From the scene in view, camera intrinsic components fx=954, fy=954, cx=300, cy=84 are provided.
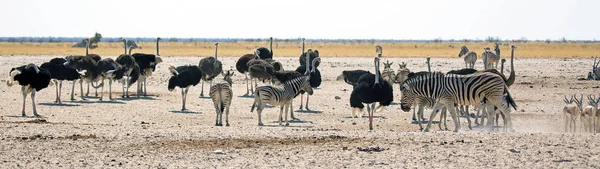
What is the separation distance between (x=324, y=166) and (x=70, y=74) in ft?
40.0

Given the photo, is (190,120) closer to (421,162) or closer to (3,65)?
(421,162)

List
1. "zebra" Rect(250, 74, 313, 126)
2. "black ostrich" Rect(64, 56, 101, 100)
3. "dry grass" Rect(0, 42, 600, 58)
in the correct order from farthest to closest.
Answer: "dry grass" Rect(0, 42, 600, 58), "black ostrich" Rect(64, 56, 101, 100), "zebra" Rect(250, 74, 313, 126)

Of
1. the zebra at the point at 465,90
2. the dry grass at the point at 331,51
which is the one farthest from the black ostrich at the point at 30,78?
the dry grass at the point at 331,51

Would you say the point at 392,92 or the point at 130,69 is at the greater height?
the point at 130,69

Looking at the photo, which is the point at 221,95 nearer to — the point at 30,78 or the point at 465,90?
the point at 30,78

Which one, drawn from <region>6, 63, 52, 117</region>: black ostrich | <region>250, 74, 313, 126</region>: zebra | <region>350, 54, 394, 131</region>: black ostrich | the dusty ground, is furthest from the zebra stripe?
<region>6, 63, 52, 117</region>: black ostrich

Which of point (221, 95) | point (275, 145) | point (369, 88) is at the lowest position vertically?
point (275, 145)

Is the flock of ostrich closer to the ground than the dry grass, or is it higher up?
closer to the ground

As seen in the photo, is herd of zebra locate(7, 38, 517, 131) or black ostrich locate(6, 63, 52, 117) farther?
black ostrich locate(6, 63, 52, 117)

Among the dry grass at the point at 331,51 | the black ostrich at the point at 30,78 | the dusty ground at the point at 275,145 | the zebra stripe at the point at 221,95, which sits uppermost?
the dry grass at the point at 331,51

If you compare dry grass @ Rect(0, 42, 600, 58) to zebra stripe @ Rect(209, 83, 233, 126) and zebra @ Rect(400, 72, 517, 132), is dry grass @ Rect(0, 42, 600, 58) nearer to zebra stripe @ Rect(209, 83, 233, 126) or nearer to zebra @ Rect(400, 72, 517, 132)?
zebra stripe @ Rect(209, 83, 233, 126)

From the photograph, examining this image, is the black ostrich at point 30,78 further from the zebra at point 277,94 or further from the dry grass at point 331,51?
the dry grass at point 331,51

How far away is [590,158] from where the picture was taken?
10.8 meters

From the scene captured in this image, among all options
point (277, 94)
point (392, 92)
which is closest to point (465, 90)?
point (392, 92)
